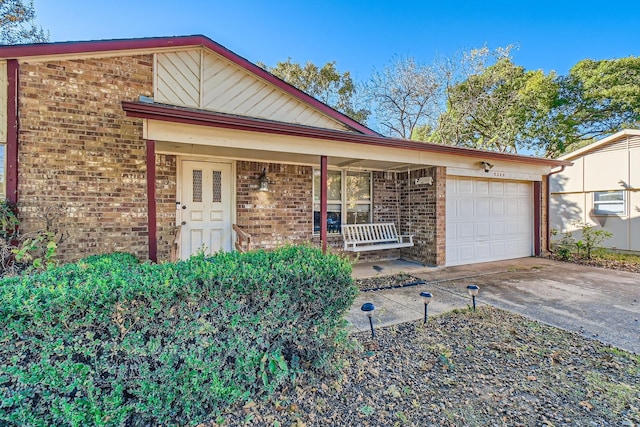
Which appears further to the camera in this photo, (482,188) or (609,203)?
(609,203)

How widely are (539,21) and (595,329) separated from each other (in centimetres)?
1533

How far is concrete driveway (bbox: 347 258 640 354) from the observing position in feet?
12.0

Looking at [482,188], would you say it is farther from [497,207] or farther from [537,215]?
[537,215]

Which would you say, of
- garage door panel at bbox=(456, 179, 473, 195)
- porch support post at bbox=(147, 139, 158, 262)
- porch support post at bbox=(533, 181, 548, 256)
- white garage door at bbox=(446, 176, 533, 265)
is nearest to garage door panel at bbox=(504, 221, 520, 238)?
white garage door at bbox=(446, 176, 533, 265)

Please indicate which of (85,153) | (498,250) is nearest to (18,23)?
(85,153)

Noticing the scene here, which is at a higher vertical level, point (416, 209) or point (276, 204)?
point (276, 204)

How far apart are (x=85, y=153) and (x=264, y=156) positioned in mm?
2879

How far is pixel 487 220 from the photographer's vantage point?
7.75m

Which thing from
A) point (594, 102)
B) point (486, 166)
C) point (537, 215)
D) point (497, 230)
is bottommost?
point (497, 230)

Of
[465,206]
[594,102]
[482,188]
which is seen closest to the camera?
[465,206]

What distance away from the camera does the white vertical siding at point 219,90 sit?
5.61m

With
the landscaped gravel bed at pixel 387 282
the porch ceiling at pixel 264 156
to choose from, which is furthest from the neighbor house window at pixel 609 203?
the landscaped gravel bed at pixel 387 282

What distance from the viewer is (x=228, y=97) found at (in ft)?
20.4

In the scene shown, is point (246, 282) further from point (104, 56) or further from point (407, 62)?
point (407, 62)
